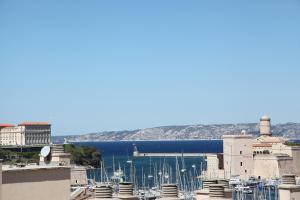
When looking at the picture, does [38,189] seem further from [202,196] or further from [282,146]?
[282,146]

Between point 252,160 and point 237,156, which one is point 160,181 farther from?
point 252,160

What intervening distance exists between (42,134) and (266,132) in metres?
39.2

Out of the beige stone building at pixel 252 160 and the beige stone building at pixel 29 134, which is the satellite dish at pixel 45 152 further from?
the beige stone building at pixel 29 134

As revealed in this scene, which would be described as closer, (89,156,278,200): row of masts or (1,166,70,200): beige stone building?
(1,166,70,200): beige stone building

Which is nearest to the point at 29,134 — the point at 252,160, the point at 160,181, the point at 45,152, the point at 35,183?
the point at 160,181

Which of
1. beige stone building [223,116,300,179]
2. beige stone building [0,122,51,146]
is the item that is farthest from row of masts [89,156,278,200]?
beige stone building [0,122,51,146]

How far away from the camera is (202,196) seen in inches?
358

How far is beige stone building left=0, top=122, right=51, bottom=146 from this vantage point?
3501 inches

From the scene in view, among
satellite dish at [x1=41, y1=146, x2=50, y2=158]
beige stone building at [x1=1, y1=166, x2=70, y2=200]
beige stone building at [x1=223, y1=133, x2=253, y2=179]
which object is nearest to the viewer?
beige stone building at [x1=1, y1=166, x2=70, y2=200]

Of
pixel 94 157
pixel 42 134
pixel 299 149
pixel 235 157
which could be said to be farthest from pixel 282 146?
pixel 42 134

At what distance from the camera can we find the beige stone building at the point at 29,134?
292ft

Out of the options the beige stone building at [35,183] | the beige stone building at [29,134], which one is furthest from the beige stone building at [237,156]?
the beige stone building at [29,134]

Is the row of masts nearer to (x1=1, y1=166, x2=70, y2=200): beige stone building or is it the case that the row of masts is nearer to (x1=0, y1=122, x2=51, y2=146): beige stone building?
(x1=1, y1=166, x2=70, y2=200): beige stone building

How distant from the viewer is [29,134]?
89.2m
